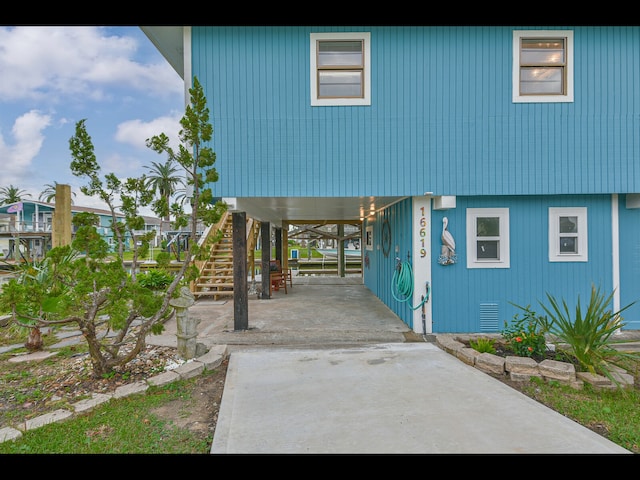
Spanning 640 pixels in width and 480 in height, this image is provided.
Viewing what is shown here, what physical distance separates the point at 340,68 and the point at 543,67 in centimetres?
318

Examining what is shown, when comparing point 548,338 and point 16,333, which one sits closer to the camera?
point 548,338

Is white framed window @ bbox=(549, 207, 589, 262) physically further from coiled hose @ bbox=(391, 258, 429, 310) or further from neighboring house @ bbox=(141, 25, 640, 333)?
coiled hose @ bbox=(391, 258, 429, 310)

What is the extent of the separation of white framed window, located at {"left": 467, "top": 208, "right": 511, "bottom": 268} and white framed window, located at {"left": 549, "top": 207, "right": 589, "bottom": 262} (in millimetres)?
758

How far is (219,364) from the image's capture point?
4207 millimetres

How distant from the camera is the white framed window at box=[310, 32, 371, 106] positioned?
17.1ft

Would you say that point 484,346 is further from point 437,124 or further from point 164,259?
point 164,259

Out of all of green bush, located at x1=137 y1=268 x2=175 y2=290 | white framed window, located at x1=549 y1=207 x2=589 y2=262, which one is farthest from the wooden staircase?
white framed window, located at x1=549 y1=207 x2=589 y2=262

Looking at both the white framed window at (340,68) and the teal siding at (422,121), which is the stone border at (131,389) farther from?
the white framed window at (340,68)

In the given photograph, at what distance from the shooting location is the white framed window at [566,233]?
18.2 feet

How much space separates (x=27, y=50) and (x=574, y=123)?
23.1ft

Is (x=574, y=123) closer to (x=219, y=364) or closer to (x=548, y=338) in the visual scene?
(x=548, y=338)

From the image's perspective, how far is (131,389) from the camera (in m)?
3.40

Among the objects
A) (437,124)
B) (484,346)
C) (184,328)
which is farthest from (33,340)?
(437,124)
